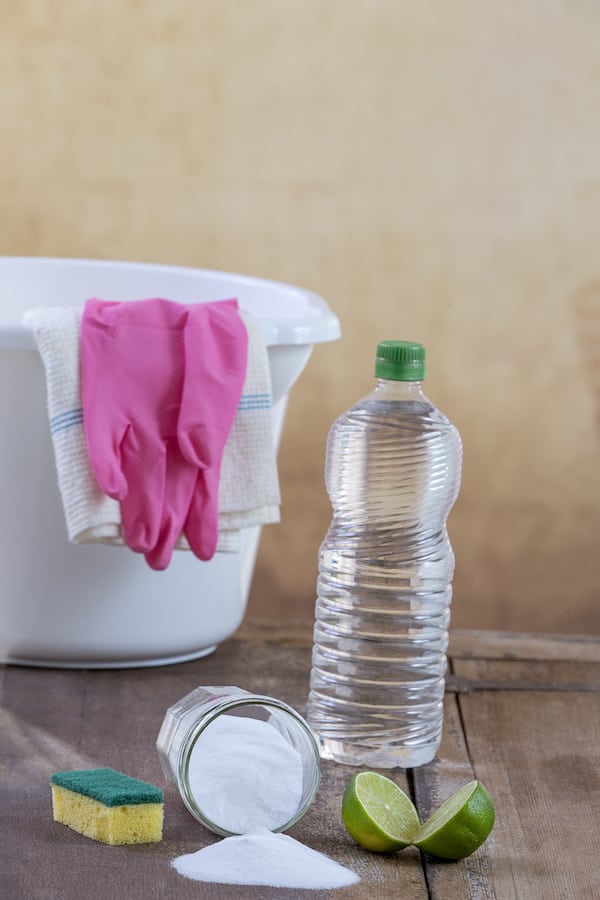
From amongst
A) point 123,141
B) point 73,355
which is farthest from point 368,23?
point 73,355

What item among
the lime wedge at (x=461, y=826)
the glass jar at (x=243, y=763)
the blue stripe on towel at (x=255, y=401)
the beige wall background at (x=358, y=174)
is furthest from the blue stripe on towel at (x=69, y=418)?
the beige wall background at (x=358, y=174)

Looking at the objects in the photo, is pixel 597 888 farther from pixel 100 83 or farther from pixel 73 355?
pixel 100 83

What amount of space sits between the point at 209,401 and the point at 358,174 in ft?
3.56

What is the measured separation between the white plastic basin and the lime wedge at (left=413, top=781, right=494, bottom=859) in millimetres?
735

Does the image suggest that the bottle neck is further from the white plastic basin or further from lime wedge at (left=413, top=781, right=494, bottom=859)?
lime wedge at (left=413, top=781, right=494, bottom=859)

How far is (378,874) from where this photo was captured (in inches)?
52.4

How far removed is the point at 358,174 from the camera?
8.61 feet

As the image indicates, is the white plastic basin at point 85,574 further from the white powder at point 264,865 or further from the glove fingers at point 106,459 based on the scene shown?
the white powder at point 264,865

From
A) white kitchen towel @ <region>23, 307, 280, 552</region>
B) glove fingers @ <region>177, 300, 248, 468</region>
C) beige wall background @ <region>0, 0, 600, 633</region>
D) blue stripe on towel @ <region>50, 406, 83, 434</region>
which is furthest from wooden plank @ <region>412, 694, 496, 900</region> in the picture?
beige wall background @ <region>0, 0, 600, 633</region>

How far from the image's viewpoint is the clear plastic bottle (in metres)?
1.63

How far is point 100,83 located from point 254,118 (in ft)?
1.12

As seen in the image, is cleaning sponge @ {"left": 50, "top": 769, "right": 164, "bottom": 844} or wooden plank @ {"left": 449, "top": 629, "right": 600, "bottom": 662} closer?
cleaning sponge @ {"left": 50, "top": 769, "right": 164, "bottom": 844}

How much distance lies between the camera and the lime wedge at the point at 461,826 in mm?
1313

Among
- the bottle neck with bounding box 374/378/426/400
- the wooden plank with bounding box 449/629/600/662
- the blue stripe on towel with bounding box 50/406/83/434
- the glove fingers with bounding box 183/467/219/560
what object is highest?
the bottle neck with bounding box 374/378/426/400
